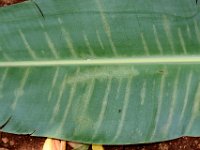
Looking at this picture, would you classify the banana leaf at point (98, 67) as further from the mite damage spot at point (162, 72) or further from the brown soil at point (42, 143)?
the brown soil at point (42, 143)

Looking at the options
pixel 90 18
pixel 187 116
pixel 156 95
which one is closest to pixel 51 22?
pixel 90 18

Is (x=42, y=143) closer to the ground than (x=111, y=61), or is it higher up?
closer to the ground

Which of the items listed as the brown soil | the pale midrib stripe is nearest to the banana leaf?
the pale midrib stripe

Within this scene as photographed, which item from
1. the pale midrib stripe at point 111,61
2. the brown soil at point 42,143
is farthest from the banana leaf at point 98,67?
the brown soil at point 42,143

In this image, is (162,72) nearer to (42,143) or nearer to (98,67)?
(98,67)

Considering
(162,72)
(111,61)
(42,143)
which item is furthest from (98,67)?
(42,143)

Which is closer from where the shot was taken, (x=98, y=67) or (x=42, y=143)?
(x=98, y=67)

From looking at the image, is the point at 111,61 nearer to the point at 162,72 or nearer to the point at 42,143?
the point at 162,72

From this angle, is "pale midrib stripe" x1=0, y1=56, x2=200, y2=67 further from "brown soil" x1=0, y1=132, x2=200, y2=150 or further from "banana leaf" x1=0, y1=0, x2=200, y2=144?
"brown soil" x1=0, y1=132, x2=200, y2=150
